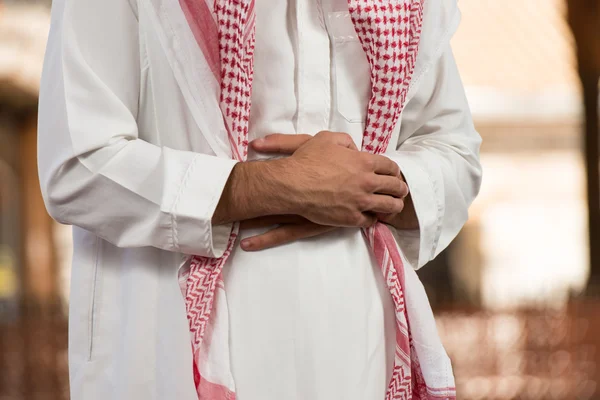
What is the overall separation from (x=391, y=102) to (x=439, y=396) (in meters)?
0.39

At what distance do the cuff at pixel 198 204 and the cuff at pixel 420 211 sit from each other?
0.85 ft

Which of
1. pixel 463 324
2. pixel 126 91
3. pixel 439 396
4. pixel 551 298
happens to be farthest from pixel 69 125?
pixel 551 298

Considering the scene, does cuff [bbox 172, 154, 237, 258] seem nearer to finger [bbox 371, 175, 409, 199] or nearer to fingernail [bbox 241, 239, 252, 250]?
fingernail [bbox 241, 239, 252, 250]

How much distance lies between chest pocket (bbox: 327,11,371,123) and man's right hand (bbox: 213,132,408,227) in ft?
0.32

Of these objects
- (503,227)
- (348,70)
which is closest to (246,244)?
(348,70)

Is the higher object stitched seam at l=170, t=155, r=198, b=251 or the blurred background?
stitched seam at l=170, t=155, r=198, b=251

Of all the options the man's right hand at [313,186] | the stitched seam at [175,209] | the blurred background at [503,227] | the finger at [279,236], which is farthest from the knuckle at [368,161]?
the blurred background at [503,227]

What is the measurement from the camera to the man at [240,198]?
0.91m

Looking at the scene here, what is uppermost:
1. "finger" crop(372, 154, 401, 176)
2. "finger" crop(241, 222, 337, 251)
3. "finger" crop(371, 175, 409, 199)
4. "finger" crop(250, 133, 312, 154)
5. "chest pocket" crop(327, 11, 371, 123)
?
"chest pocket" crop(327, 11, 371, 123)

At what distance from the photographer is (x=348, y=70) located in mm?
1031

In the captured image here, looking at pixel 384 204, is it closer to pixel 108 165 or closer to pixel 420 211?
pixel 420 211

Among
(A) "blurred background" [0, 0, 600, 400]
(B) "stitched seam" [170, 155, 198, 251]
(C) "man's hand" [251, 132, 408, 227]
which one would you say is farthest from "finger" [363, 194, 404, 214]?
(A) "blurred background" [0, 0, 600, 400]

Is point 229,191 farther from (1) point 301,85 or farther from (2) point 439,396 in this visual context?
(2) point 439,396

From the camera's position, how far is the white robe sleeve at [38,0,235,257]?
2.93 feet
